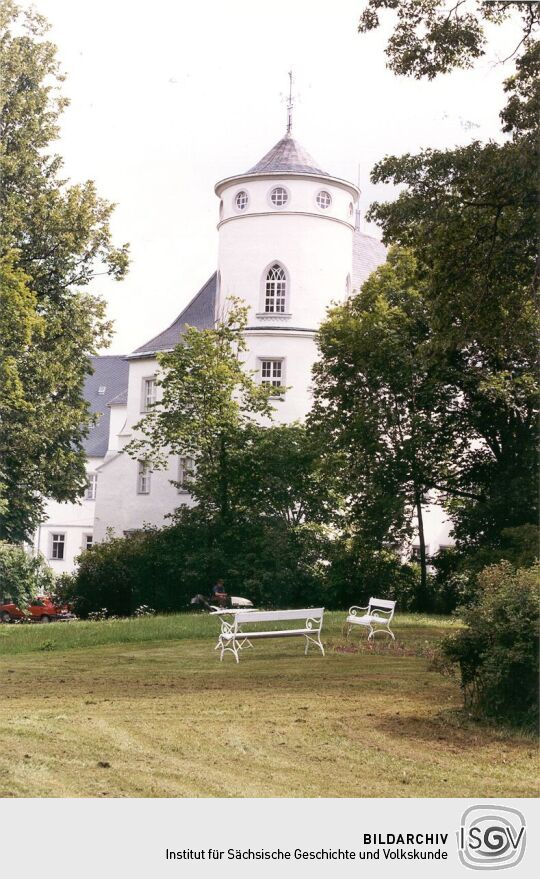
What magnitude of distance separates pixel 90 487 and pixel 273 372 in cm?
277

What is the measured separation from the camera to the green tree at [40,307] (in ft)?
28.1

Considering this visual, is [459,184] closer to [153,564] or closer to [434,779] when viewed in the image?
[153,564]

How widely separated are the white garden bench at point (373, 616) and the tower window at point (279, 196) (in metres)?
3.72

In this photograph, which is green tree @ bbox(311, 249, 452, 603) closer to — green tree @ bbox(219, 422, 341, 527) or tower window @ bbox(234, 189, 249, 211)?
green tree @ bbox(219, 422, 341, 527)

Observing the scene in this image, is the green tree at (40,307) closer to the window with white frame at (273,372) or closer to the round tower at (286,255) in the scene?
the round tower at (286,255)

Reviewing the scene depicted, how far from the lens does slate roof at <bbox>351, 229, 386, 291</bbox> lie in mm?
12211

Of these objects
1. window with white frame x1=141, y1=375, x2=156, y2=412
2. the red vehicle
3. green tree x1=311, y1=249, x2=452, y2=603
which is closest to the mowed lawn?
the red vehicle

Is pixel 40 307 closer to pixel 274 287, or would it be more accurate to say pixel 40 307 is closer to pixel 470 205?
pixel 274 287

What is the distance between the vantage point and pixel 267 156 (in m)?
8.45

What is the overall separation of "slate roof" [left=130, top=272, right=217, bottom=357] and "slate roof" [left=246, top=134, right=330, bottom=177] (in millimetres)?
1090
